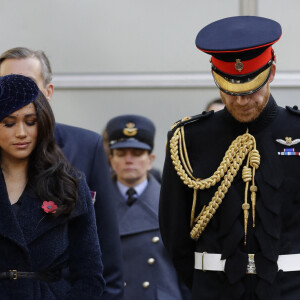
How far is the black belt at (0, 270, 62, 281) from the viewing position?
4254 mm

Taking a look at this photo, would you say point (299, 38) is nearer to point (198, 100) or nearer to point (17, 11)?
point (198, 100)

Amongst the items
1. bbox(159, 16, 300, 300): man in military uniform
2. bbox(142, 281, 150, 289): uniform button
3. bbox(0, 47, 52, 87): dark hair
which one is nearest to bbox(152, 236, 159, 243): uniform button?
bbox(142, 281, 150, 289): uniform button

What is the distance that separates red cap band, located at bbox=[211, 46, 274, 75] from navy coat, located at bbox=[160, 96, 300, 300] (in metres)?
0.18

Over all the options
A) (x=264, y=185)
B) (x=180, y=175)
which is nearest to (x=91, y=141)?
(x=180, y=175)

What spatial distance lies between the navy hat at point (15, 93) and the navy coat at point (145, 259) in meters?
1.75

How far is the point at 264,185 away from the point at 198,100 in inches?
140

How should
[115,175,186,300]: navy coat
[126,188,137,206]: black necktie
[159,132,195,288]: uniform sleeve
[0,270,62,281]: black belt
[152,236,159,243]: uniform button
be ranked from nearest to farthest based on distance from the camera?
[0,270,62,281]: black belt, [159,132,195,288]: uniform sleeve, [115,175,186,300]: navy coat, [152,236,159,243]: uniform button, [126,188,137,206]: black necktie

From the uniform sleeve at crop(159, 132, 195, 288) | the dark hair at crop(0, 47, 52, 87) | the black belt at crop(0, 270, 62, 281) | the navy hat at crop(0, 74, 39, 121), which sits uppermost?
the dark hair at crop(0, 47, 52, 87)

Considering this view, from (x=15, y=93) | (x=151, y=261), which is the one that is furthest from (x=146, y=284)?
(x=15, y=93)

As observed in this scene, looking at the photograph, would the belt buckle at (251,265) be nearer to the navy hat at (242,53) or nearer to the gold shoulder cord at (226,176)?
the gold shoulder cord at (226,176)

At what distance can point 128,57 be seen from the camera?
7.95 metres

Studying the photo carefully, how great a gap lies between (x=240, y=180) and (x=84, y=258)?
69 cm

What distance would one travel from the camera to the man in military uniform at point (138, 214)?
19.5 feet

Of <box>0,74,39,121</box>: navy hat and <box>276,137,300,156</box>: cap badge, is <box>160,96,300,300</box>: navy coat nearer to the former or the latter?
<box>276,137,300,156</box>: cap badge
